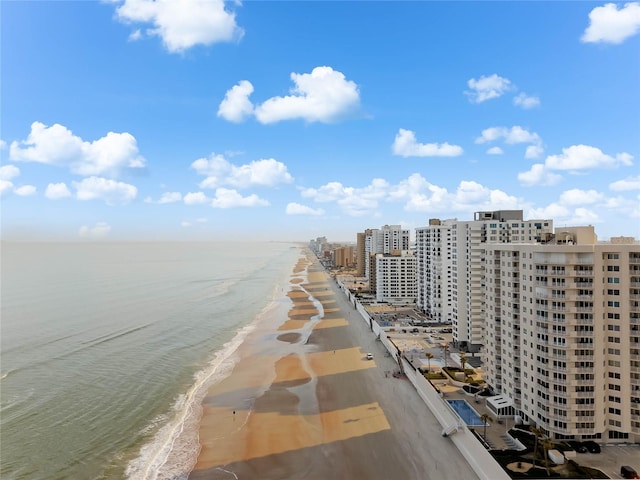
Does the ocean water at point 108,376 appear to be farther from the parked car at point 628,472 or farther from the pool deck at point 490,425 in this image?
the parked car at point 628,472

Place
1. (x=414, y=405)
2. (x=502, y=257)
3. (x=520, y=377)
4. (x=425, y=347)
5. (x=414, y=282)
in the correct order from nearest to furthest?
(x=520, y=377), (x=502, y=257), (x=414, y=405), (x=425, y=347), (x=414, y=282)

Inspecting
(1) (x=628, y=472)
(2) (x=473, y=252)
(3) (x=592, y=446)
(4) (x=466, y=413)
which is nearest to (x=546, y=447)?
(3) (x=592, y=446)

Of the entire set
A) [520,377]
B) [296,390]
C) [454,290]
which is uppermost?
[454,290]

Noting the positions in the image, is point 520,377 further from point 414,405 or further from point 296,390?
point 296,390

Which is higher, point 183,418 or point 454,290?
point 454,290

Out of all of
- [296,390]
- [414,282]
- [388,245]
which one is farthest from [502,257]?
[388,245]

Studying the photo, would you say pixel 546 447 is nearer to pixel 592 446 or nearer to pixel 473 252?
pixel 592 446
